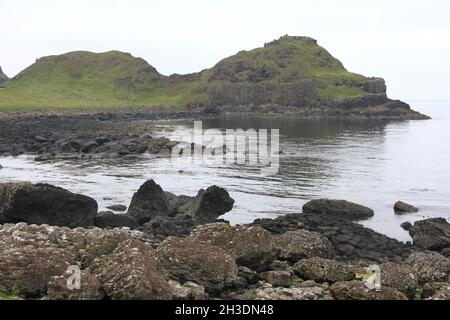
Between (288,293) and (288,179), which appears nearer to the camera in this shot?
(288,293)

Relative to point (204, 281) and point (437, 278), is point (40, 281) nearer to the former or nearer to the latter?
point (204, 281)

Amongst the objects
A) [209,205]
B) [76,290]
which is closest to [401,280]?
[76,290]

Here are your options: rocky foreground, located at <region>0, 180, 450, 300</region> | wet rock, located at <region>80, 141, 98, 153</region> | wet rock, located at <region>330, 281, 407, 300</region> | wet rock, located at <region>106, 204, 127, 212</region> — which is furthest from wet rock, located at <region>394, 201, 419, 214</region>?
wet rock, located at <region>80, 141, 98, 153</region>

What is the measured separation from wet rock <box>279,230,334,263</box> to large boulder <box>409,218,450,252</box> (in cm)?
972

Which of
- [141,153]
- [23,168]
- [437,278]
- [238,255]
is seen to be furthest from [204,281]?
[141,153]

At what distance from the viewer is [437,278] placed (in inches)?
784

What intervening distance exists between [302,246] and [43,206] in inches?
579

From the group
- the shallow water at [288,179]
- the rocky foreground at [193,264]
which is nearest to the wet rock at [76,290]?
the rocky foreground at [193,264]

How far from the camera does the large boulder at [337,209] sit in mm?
37625

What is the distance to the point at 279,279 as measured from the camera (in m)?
17.6

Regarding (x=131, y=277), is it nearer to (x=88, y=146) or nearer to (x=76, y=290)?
(x=76, y=290)

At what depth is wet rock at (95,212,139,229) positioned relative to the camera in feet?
97.8

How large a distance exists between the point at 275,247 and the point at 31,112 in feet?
455
